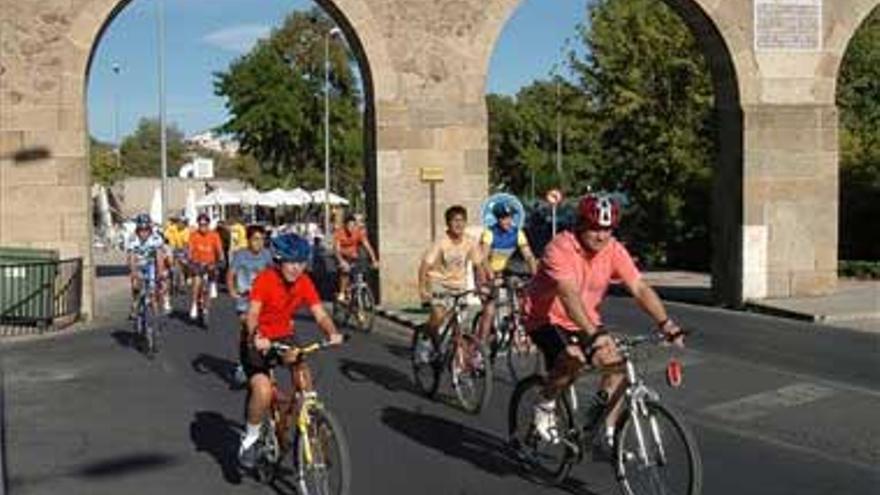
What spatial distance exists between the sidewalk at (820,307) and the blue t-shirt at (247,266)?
3.90 m

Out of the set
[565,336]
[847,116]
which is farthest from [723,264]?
[847,116]

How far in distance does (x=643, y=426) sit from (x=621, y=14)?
3296cm

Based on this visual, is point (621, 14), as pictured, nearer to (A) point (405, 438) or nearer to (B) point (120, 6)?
(B) point (120, 6)

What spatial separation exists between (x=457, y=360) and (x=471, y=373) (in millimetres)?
218

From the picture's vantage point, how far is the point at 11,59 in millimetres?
19797

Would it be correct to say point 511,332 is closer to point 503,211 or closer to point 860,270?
point 503,211

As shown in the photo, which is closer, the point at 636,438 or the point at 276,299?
the point at 636,438

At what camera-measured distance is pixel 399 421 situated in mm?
10641

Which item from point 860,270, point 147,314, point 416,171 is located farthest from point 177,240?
point 860,270

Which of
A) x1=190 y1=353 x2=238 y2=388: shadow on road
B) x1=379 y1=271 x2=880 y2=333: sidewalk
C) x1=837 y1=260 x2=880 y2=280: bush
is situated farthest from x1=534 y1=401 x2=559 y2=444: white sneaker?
x1=837 y1=260 x2=880 y2=280: bush

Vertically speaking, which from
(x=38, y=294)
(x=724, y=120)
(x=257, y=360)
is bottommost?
(x=38, y=294)

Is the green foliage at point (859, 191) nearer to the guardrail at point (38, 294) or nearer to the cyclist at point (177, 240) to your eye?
the cyclist at point (177, 240)

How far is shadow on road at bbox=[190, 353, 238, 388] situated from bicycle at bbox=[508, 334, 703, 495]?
5688 millimetres

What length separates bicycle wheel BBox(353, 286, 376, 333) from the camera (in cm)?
1844
